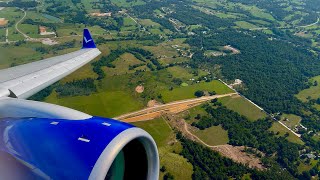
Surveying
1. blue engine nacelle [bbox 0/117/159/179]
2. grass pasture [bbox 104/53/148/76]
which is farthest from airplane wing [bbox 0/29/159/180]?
grass pasture [bbox 104/53/148/76]

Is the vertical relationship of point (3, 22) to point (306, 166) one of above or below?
above

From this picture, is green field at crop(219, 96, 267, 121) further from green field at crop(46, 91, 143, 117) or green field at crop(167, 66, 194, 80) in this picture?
green field at crop(46, 91, 143, 117)

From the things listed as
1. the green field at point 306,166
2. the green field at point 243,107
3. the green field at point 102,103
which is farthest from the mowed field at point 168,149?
the green field at point 306,166

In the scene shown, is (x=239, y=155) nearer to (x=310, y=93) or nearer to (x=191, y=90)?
(x=191, y=90)

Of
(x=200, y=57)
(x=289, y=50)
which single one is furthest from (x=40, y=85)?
(x=289, y=50)

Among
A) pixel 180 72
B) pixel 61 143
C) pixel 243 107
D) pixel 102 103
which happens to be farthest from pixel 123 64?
pixel 61 143

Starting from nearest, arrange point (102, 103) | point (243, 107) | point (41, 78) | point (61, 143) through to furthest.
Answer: point (61, 143) → point (41, 78) → point (102, 103) → point (243, 107)
